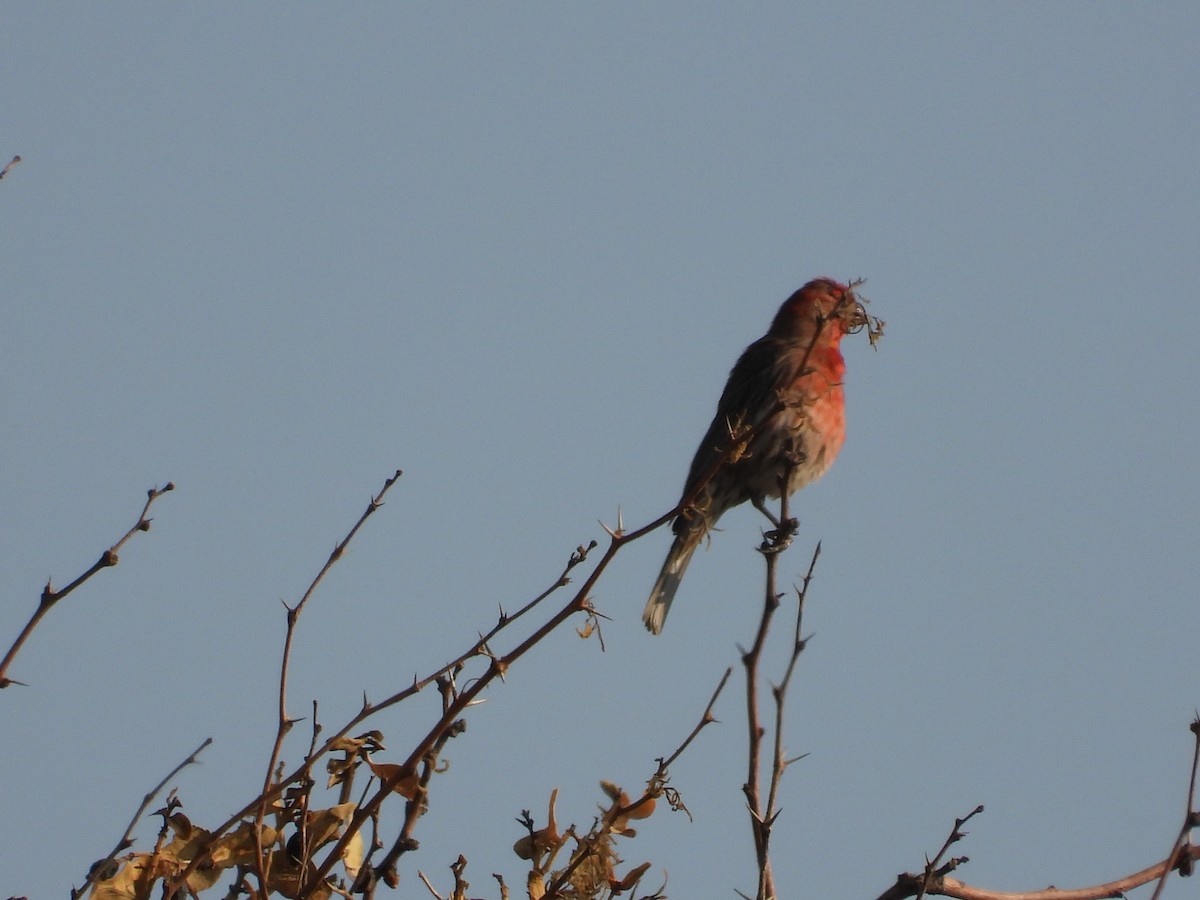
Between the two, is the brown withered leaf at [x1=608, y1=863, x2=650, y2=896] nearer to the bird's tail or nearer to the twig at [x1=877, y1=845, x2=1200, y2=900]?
the twig at [x1=877, y1=845, x2=1200, y2=900]

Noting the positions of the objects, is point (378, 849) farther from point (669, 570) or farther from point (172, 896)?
point (669, 570)

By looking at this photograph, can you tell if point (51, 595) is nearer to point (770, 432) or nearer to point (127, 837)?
point (127, 837)

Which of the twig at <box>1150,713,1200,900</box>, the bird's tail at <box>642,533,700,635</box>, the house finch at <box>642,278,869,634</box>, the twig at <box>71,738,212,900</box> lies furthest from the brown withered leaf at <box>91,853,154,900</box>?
→ the bird's tail at <box>642,533,700,635</box>

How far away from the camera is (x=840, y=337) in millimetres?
9023

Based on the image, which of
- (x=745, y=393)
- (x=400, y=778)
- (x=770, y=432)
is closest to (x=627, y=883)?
(x=400, y=778)

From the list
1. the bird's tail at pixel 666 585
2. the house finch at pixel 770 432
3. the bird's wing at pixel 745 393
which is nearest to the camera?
the house finch at pixel 770 432

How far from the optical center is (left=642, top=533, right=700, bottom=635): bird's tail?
338 inches

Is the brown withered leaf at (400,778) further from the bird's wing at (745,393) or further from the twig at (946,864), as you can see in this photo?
the bird's wing at (745,393)

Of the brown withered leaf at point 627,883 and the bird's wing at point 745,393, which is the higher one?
the bird's wing at point 745,393

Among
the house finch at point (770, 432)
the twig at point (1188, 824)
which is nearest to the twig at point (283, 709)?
the twig at point (1188, 824)

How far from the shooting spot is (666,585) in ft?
28.2

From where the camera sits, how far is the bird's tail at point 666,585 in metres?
8.59

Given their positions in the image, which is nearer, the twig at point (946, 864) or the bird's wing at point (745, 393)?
the twig at point (946, 864)

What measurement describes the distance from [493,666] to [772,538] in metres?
5.44
